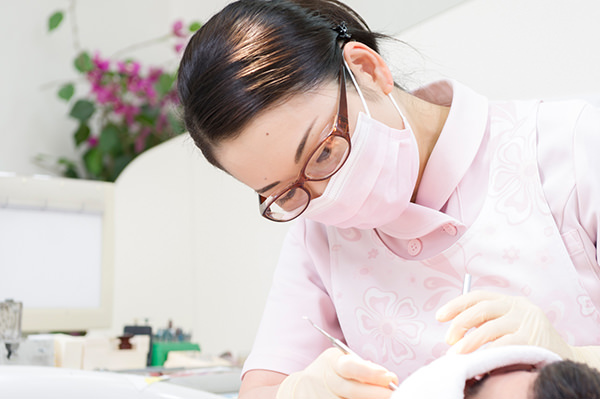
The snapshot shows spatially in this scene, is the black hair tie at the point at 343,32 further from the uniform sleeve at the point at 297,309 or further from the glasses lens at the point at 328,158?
the uniform sleeve at the point at 297,309

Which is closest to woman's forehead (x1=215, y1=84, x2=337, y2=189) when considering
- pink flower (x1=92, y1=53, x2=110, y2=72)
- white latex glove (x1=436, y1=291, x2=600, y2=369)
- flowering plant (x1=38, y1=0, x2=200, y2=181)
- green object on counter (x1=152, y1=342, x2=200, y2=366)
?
white latex glove (x1=436, y1=291, x2=600, y2=369)

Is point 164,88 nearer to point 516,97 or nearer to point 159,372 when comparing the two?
point 159,372

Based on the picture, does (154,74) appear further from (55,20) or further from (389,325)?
(389,325)

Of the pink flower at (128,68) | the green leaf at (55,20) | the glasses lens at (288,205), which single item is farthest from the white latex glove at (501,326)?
the green leaf at (55,20)

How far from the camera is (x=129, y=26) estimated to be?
3975mm

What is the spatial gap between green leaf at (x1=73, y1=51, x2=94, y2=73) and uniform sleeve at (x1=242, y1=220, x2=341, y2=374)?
270cm

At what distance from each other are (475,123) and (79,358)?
1.34 metres

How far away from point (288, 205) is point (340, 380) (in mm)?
332

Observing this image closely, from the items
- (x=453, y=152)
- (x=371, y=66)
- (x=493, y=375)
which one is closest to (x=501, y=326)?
→ (x=493, y=375)

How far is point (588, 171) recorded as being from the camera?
2.94 feet

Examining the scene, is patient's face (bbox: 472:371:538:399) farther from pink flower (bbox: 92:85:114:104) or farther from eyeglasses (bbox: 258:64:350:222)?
pink flower (bbox: 92:85:114:104)

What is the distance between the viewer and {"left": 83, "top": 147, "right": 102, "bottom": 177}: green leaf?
11.5 feet

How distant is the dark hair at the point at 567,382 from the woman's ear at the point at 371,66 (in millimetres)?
580

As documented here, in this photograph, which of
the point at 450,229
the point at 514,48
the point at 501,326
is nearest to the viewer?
the point at 501,326
